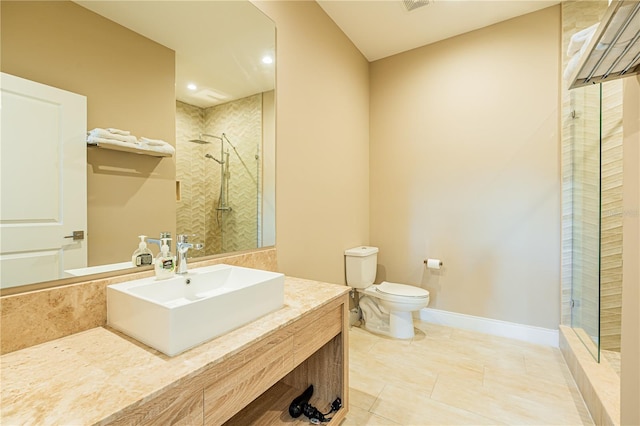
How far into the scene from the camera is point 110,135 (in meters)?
1.08

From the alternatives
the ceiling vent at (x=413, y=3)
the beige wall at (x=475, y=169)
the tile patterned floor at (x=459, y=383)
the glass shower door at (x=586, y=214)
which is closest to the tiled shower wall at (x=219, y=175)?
the tile patterned floor at (x=459, y=383)

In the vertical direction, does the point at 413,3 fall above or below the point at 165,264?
above

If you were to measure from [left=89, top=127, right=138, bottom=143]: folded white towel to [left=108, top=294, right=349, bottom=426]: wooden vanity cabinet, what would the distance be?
2.99 feet

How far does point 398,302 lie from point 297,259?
0.97 metres

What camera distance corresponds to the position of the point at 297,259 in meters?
1.98

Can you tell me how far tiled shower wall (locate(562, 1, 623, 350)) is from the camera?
1.83 meters

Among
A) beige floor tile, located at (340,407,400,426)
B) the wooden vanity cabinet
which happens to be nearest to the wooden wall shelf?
the wooden vanity cabinet

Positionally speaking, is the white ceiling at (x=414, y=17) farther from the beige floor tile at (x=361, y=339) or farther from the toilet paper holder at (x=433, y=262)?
the beige floor tile at (x=361, y=339)

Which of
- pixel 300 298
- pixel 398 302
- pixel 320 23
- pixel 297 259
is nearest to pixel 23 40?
pixel 300 298

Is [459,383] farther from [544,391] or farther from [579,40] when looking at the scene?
[579,40]

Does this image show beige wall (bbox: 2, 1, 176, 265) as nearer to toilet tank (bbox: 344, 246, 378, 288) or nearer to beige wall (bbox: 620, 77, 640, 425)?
toilet tank (bbox: 344, 246, 378, 288)

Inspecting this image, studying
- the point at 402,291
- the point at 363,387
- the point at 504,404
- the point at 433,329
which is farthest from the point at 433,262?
the point at 363,387

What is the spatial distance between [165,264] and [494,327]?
8.72 feet

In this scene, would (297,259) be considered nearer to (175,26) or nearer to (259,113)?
(259,113)
